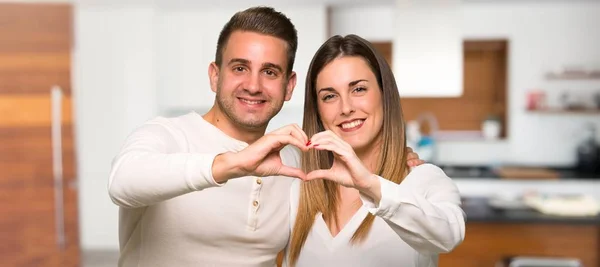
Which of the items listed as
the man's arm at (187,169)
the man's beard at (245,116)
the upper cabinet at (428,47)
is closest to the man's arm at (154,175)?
the man's arm at (187,169)

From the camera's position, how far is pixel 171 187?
96 centimetres

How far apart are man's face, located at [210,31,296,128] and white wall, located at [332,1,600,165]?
12.6 feet

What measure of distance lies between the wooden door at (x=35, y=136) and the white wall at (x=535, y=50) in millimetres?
2696

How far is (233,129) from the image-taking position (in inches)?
52.8

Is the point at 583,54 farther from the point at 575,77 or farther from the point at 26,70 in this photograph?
the point at 26,70

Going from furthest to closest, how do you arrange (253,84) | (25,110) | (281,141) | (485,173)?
(485,173)
(25,110)
(253,84)
(281,141)

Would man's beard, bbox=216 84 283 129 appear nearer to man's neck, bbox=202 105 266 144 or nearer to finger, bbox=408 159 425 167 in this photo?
man's neck, bbox=202 105 266 144

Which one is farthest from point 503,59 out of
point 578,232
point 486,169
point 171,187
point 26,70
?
point 171,187

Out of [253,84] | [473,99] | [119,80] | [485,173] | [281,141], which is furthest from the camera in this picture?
[473,99]

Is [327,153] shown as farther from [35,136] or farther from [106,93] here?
[106,93]

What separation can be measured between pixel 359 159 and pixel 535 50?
4.18 m

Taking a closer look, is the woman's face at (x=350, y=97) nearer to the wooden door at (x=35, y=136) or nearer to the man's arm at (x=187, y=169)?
the man's arm at (x=187, y=169)

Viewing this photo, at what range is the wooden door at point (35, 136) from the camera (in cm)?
264

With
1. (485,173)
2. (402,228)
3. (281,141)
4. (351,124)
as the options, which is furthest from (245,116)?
(485,173)
